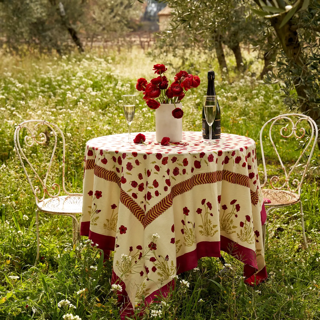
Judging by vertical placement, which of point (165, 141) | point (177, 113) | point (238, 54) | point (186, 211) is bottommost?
point (186, 211)

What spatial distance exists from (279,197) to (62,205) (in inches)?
67.6

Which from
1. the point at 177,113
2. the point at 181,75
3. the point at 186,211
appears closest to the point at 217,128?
the point at 177,113

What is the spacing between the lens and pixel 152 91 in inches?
112

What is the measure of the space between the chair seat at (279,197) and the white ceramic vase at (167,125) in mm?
925

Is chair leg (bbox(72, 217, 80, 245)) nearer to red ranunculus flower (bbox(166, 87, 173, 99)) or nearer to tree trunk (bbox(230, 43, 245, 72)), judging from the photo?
red ranunculus flower (bbox(166, 87, 173, 99))

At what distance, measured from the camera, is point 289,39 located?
4.10m

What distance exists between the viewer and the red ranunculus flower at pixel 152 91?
9.32ft

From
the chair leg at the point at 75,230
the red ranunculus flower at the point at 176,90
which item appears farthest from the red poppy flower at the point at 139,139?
the chair leg at the point at 75,230

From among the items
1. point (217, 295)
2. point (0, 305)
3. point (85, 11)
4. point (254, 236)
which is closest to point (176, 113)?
point (254, 236)

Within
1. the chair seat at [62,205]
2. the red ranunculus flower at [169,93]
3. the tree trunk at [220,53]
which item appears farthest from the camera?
the tree trunk at [220,53]

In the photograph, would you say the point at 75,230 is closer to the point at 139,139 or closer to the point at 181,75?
the point at 139,139

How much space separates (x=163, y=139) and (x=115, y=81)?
6968 millimetres

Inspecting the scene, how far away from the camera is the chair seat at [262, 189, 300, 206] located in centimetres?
335

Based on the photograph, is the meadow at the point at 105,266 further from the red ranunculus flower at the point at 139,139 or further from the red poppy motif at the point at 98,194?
the red ranunculus flower at the point at 139,139
